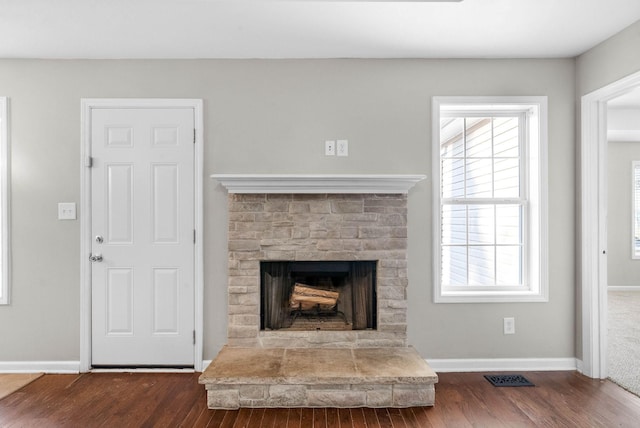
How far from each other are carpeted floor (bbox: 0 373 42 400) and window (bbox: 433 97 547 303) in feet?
10.2

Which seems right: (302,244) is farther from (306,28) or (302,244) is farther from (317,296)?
(306,28)

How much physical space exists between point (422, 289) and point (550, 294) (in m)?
0.98

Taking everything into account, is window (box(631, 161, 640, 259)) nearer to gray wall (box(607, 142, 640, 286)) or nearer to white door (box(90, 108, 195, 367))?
gray wall (box(607, 142, 640, 286))

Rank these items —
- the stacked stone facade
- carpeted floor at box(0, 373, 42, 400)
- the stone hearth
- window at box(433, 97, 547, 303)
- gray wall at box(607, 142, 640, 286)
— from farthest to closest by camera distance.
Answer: gray wall at box(607, 142, 640, 286), window at box(433, 97, 547, 303), the stacked stone facade, carpeted floor at box(0, 373, 42, 400), the stone hearth

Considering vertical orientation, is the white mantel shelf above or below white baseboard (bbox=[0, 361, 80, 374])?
above

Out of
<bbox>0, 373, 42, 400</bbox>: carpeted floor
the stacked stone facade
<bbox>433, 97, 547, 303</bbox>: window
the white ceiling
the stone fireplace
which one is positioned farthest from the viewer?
<bbox>433, 97, 547, 303</bbox>: window

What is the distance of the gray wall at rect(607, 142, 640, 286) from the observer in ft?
19.1

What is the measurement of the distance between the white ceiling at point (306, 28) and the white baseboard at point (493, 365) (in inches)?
89.9

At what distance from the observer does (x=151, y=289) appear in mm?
2842

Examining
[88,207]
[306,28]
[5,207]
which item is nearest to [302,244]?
[306,28]

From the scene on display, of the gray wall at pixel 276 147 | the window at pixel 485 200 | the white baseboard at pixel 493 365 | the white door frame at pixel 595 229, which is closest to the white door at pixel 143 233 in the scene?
the gray wall at pixel 276 147

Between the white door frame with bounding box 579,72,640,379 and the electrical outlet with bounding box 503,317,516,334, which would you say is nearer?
the white door frame with bounding box 579,72,640,379

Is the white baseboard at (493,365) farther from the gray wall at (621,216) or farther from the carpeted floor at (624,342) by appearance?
the gray wall at (621,216)

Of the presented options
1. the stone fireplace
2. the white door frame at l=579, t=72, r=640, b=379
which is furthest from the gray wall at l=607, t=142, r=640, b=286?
the stone fireplace
